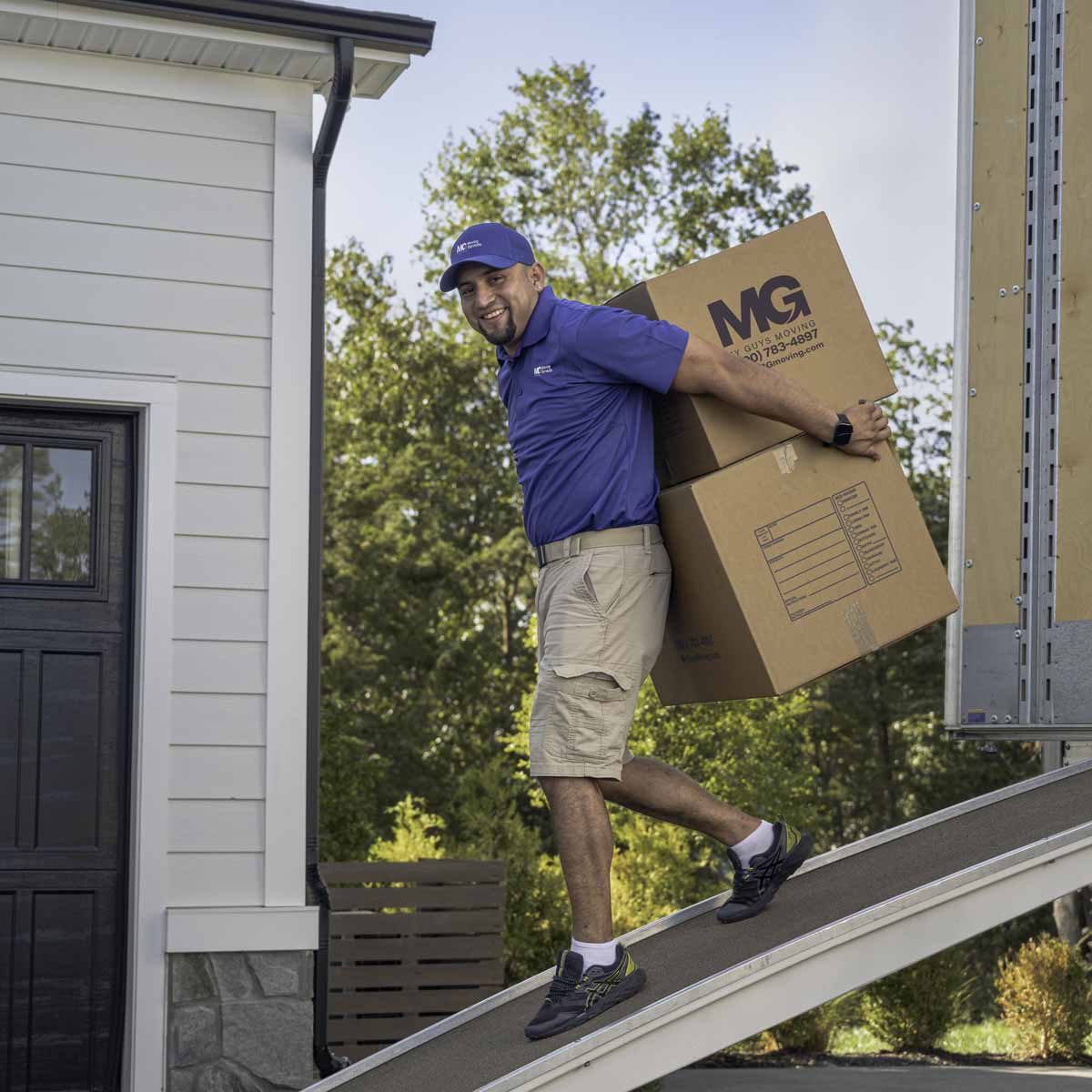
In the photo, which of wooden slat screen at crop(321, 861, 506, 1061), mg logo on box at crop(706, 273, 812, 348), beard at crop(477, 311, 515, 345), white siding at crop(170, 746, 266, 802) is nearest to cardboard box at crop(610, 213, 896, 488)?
mg logo on box at crop(706, 273, 812, 348)

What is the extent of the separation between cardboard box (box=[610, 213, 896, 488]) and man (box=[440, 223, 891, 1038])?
9 cm

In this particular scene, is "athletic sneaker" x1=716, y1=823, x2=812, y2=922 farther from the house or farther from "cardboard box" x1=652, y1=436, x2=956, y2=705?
the house

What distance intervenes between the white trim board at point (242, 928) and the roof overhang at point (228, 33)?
284 cm

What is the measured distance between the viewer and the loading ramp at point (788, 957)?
276 cm

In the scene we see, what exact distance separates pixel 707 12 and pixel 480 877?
15.8 m

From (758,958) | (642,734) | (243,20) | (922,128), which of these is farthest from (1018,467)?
(922,128)

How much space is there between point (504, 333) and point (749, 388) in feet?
1.91

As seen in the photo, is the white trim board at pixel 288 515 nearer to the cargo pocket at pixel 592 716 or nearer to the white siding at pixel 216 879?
the white siding at pixel 216 879

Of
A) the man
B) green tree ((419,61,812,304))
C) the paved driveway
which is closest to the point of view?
the man

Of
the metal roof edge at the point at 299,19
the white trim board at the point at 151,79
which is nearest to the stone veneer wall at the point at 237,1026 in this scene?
the white trim board at the point at 151,79

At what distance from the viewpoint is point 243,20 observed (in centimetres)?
461

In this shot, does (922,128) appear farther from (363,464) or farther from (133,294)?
(133,294)

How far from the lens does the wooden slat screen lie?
678 centimetres

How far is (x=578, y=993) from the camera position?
299 cm
